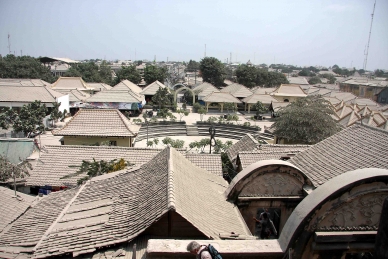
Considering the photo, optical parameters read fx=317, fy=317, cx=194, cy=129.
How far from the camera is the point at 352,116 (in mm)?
26375

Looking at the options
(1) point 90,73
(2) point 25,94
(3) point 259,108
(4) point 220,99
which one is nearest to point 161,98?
(4) point 220,99

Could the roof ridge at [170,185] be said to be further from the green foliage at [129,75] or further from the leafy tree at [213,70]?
the leafy tree at [213,70]

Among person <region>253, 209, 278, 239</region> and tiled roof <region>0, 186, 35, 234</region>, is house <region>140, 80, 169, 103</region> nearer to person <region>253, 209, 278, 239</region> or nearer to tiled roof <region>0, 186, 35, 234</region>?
tiled roof <region>0, 186, 35, 234</region>

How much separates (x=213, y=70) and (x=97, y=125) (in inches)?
1750

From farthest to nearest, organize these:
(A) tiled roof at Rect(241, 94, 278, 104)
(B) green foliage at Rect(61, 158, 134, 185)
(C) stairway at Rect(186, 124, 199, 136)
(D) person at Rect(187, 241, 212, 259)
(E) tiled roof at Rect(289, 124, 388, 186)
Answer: (A) tiled roof at Rect(241, 94, 278, 104), (C) stairway at Rect(186, 124, 199, 136), (B) green foliage at Rect(61, 158, 134, 185), (E) tiled roof at Rect(289, 124, 388, 186), (D) person at Rect(187, 241, 212, 259)

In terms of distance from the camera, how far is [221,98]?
135 feet

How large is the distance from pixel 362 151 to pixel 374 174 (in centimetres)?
452

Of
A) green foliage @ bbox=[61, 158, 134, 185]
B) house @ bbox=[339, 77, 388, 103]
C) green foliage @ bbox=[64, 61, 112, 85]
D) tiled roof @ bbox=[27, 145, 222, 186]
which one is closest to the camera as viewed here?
green foliage @ bbox=[61, 158, 134, 185]

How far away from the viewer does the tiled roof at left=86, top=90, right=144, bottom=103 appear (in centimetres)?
3388

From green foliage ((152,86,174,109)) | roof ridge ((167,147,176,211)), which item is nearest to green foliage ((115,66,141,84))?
green foliage ((152,86,174,109))

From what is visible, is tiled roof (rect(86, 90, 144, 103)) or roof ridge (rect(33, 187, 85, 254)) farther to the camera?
tiled roof (rect(86, 90, 144, 103))

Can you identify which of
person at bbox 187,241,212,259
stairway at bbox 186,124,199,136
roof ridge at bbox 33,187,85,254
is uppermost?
person at bbox 187,241,212,259

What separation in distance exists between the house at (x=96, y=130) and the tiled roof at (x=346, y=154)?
11462mm

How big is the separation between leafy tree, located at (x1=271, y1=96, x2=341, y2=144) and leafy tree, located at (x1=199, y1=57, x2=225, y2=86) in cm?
4214
